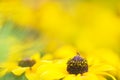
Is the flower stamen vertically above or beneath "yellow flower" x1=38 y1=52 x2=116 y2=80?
above

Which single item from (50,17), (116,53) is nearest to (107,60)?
(116,53)

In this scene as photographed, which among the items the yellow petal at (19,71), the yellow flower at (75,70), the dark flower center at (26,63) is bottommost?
the yellow flower at (75,70)

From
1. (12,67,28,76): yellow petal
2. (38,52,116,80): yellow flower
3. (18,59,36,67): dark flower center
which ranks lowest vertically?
(38,52,116,80): yellow flower

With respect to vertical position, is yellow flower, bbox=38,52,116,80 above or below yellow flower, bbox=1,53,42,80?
below

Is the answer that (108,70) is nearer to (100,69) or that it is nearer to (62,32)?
(100,69)

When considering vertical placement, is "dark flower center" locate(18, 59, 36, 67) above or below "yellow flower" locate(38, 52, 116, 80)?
above

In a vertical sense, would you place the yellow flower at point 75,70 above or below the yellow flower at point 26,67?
below
